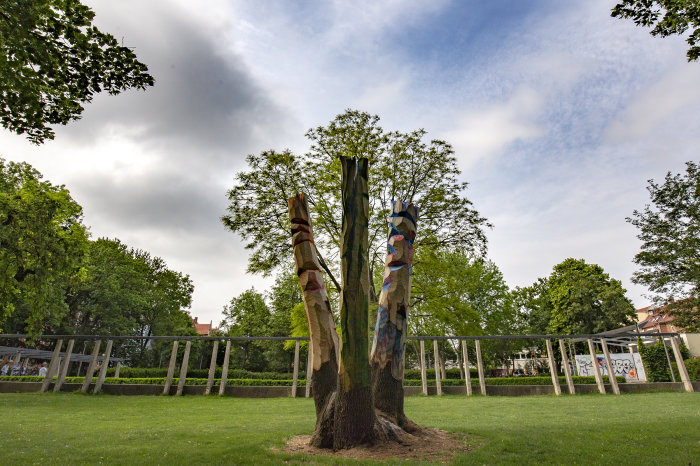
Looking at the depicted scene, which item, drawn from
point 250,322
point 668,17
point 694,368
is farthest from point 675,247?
point 250,322

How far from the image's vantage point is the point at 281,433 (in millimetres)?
8266

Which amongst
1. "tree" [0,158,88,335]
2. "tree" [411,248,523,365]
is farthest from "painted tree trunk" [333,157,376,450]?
"tree" [0,158,88,335]

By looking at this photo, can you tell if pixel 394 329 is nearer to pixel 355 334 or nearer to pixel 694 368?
pixel 355 334

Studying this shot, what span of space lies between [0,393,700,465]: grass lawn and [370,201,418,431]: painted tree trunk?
166 centimetres

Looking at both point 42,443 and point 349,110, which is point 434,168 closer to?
point 349,110

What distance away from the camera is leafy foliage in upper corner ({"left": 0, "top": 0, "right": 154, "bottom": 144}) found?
539cm

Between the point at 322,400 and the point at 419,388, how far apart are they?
14127 mm

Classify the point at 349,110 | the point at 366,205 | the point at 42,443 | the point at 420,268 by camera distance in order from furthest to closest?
the point at 420,268, the point at 349,110, the point at 366,205, the point at 42,443

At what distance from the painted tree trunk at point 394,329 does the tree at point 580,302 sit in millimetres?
38618

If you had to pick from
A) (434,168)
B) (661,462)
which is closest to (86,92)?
(661,462)

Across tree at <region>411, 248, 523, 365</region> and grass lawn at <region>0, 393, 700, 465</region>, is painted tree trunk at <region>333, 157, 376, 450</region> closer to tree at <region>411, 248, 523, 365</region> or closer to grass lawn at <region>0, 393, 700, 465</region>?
grass lawn at <region>0, 393, 700, 465</region>

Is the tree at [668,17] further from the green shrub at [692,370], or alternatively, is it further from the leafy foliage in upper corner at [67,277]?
the green shrub at [692,370]

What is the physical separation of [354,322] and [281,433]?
322 cm

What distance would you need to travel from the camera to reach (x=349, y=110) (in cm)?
1855
